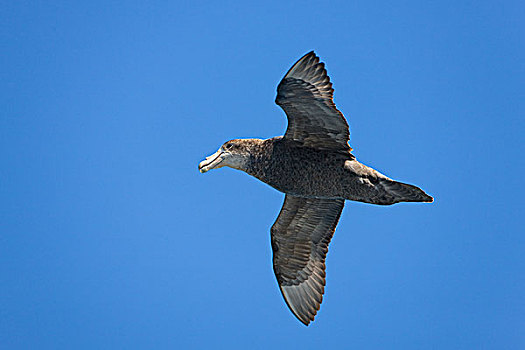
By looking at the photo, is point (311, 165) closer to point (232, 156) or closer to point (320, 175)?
point (320, 175)

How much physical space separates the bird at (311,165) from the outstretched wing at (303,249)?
0.02 meters

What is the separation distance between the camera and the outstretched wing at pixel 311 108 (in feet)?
37.2

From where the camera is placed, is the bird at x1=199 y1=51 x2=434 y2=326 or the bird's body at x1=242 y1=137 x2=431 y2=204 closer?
the bird at x1=199 y1=51 x2=434 y2=326

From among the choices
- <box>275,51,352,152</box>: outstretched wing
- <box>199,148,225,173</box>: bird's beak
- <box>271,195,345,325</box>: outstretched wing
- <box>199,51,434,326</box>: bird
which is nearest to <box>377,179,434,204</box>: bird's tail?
<box>199,51,434,326</box>: bird

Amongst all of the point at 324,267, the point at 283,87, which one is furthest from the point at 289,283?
the point at 283,87

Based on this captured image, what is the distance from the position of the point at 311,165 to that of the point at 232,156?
1476 millimetres

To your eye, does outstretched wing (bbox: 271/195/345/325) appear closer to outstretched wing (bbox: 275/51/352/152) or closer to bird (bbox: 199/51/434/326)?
bird (bbox: 199/51/434/326)

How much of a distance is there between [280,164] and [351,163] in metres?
1.21

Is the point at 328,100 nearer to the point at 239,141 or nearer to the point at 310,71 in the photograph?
the point at 310,71

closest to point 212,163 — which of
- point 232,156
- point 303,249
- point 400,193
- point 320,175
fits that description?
point 232,156

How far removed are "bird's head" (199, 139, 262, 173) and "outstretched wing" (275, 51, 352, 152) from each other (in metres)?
0.75

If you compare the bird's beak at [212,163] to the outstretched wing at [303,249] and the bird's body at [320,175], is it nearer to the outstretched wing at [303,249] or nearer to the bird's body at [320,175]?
the bird's body at [320,175]

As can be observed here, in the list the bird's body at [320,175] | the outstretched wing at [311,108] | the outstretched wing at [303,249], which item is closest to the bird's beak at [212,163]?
the bird's body at [320,175]

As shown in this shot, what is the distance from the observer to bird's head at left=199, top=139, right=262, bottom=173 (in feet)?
40.7
